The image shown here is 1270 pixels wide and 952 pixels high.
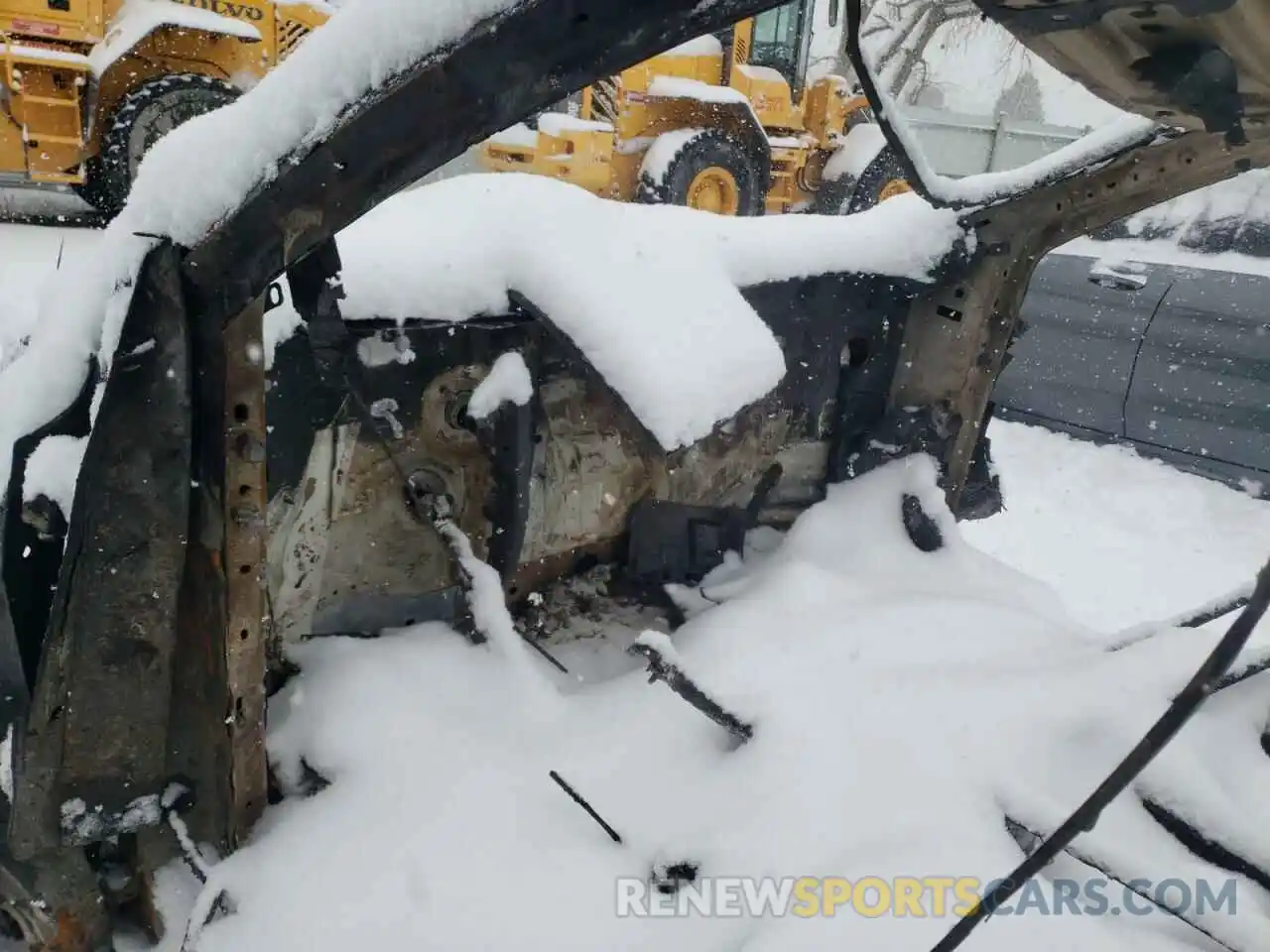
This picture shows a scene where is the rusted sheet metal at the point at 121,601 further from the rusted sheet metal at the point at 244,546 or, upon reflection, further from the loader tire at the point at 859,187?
the loader tire at the point at 859,187

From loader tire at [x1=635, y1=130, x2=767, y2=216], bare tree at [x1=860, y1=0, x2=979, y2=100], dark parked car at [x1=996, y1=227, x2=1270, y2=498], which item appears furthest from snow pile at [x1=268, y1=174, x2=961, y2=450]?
bare tree at [x1=860, y1=0, x2=979, y2=100]

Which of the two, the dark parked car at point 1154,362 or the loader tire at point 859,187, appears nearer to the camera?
the dark parked car at point 1154,362

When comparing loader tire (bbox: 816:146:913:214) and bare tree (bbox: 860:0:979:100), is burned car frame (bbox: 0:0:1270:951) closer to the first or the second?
loader tire (bbox: 816:146:913:214)

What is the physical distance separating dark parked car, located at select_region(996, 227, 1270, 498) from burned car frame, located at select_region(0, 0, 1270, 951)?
135 inches

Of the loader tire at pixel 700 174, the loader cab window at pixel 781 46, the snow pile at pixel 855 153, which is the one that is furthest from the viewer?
the snow pile at pixel 855 153

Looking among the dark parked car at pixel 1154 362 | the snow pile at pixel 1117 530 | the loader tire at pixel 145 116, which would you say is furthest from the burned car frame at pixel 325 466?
the loader tire at pixel 145 116

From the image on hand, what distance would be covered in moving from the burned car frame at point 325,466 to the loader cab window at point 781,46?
26.1ft

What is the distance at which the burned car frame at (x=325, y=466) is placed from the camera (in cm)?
117

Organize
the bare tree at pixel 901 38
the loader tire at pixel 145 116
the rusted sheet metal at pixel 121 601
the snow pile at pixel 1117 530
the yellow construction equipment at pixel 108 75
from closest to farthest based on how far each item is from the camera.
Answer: the rusted sheet metal at pixel 121 601, the snow pile at pixel 1117 530, the yellow construction equipment at pixel 108 75, the loader tire at pixel 145 116, the bare tree at pixel 901 38

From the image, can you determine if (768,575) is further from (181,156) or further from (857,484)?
(181,156)

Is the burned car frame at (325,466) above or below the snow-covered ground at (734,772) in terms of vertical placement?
above

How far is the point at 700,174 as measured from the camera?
8367mm

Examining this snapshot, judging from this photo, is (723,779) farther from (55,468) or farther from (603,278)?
(55,468)

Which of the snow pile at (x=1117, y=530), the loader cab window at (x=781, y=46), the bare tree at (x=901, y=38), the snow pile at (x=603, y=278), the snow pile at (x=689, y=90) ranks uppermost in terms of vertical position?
the bare tree at (x=901, y=38)
